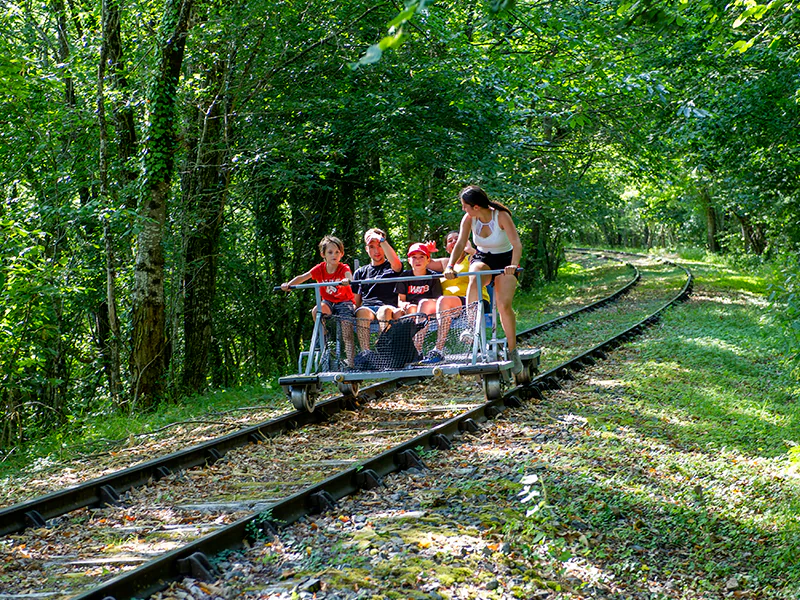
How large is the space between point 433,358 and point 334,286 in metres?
1.47

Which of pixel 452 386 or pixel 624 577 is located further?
pixel 452 386

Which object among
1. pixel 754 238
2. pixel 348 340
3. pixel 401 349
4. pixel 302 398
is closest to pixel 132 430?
pixel 302 398

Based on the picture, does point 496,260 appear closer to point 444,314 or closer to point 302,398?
point 444,314

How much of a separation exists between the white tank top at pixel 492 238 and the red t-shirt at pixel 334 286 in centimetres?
158

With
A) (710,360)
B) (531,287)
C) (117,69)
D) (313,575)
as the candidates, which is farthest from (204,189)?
(531,287)

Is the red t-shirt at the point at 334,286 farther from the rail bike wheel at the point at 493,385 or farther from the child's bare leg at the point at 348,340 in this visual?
the rail bike wheel at the point at 493,385

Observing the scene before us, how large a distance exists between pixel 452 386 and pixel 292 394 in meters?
2.61

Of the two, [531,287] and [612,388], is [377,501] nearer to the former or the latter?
[612,388]

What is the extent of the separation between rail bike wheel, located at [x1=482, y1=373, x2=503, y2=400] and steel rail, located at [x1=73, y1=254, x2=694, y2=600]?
92 millimetres

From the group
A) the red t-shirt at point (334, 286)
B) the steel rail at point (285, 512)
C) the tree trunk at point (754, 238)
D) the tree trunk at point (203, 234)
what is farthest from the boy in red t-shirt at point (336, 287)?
the tree trunk at point (754, 238)

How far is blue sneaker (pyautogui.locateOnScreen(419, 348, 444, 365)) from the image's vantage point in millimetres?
8320

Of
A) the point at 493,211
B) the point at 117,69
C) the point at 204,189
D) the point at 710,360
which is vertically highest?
the point at 117,69

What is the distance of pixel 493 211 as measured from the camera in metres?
8.13

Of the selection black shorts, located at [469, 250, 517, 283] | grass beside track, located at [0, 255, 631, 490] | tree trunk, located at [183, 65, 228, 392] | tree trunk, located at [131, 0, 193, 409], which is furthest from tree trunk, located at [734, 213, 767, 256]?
black shorts, located at [469, 250, 517, 283]
